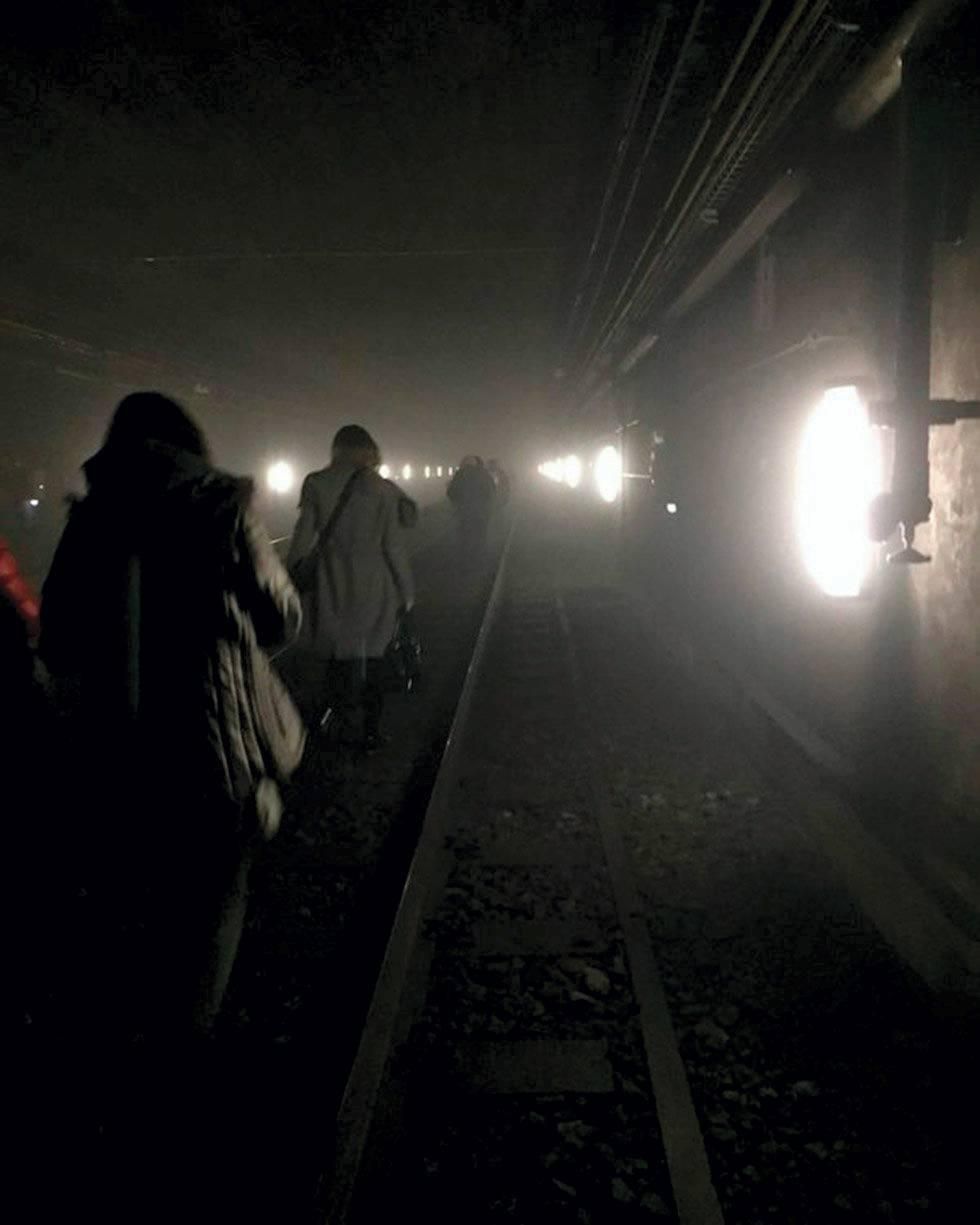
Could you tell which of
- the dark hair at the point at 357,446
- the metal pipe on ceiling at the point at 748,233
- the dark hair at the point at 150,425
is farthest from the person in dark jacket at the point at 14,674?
the metal pipe on ceiling at the point at 748,233

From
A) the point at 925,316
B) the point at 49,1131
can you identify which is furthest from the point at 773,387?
the point at 49,1131

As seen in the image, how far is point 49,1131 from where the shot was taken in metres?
2.79

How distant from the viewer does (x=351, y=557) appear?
5484 millimetres

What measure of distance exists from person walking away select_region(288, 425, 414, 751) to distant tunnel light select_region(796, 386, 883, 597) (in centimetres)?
250

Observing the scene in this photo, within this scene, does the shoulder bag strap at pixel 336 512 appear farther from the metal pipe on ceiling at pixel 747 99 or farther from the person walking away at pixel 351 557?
the metal pipe on ceiling at pixel 747 99

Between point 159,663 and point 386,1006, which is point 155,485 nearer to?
point 159,663

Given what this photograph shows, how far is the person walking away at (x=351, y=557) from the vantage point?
5.37 m

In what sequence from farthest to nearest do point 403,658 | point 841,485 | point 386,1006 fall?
1. point 403,658
2. point 841,485
3. point 386,1006

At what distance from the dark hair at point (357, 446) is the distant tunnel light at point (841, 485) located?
101 inches

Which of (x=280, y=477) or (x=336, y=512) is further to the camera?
(x=280, y=477)

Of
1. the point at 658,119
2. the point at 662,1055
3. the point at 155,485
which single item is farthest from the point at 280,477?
the point at 155,485

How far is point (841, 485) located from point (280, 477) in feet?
89.9

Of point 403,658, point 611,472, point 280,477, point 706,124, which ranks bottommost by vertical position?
point 403,658

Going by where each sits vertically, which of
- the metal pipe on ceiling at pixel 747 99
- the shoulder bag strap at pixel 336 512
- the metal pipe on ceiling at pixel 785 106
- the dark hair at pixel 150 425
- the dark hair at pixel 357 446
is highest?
the metal pipe on ceiling at pixel 747 99
